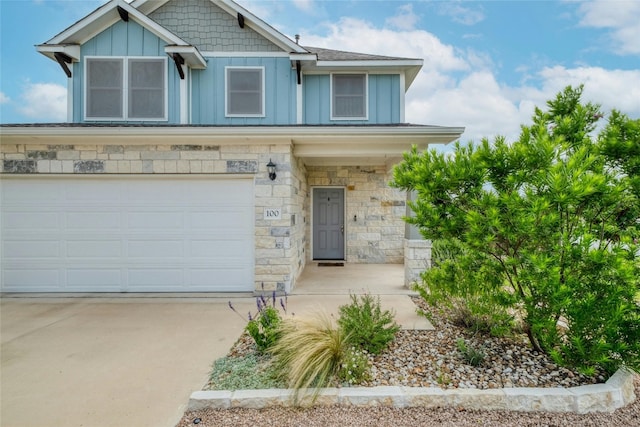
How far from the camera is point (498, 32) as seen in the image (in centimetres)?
921

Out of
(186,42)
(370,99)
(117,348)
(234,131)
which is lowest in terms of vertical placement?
(117,348)

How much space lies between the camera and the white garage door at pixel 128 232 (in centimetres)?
580

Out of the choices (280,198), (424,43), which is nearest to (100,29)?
(280,198)

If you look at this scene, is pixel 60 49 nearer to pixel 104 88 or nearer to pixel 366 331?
pixel 104 88

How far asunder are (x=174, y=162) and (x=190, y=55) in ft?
8.54

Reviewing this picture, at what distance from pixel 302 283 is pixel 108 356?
3.65 metres

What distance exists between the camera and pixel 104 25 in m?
6.84

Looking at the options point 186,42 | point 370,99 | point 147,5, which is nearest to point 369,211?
point 370,99

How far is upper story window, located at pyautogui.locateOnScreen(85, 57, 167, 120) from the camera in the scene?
6855 millimetres

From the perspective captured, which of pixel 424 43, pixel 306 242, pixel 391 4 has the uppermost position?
pixel 391 4

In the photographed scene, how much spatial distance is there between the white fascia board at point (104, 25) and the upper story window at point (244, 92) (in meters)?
1.11

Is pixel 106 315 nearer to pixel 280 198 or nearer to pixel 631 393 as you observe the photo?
pixel 280 198

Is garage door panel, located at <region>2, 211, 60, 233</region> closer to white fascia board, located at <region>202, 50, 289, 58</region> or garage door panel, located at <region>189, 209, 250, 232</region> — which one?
garage door panel, located at <region>189, 209, 250, 232</region>

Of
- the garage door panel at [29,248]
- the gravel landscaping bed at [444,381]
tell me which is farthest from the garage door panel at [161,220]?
the gravel landscaping bed at [444,381]
